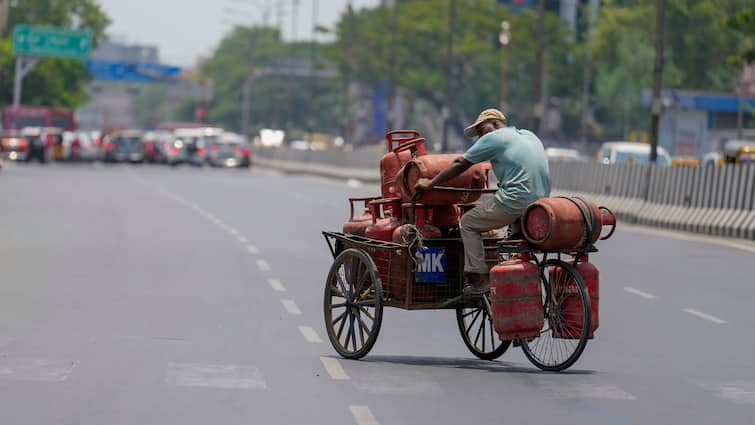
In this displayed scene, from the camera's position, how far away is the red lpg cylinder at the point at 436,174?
39.1ft

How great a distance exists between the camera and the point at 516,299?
11266mm

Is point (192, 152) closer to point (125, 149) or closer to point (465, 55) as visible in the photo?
point (125, 149)

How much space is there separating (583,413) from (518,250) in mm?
1811

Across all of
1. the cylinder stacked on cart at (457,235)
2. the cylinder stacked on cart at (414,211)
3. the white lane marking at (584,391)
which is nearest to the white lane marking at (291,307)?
the cylinder stacked on cart at (457,235)

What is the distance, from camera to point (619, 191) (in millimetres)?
35875

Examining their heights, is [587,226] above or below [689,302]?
above

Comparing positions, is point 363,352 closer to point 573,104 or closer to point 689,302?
point 689,302

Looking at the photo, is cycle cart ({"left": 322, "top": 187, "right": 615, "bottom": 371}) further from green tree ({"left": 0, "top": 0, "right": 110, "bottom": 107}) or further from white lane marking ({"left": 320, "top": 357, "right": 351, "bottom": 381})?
green tree ({"left": 0, "top": 0, "right": 110, "bottom": 107})

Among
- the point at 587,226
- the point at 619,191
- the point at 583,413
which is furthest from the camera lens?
the point at 619,191

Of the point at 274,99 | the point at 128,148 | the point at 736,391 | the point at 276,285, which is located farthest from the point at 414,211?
the point at 274,99

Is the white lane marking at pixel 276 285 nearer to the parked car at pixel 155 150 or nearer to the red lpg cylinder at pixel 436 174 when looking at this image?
the red lpg cylinder at pixel 436 174

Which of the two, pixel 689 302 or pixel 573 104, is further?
pixel 573 104

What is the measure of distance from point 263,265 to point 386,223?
350 inches

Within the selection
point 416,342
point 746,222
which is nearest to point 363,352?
point 416,342
